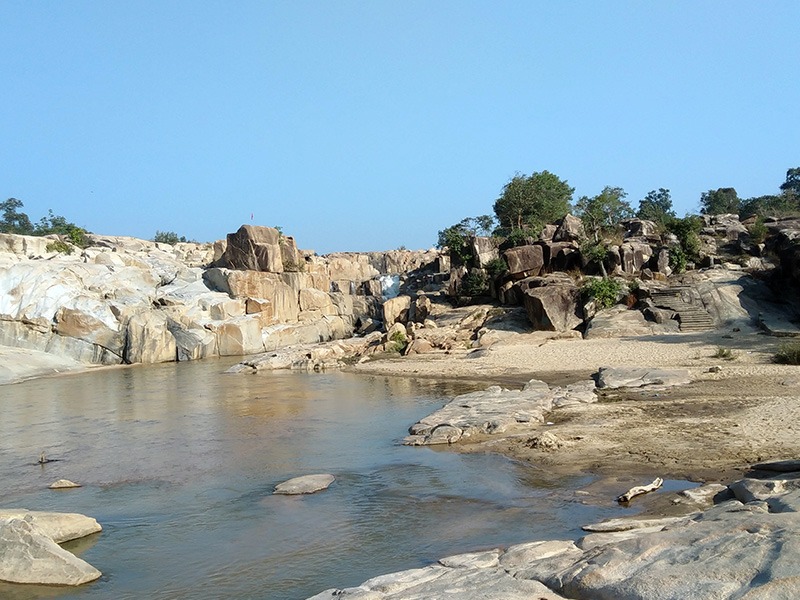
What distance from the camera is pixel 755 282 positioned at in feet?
101

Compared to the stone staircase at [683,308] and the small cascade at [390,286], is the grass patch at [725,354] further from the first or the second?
the small cascade at [390,286]

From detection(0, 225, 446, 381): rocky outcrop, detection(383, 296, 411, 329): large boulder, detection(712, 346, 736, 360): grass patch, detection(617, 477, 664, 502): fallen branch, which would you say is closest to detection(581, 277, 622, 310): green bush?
detection(712, 346, 736, 360): grass patch

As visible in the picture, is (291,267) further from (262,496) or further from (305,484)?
(262,496)

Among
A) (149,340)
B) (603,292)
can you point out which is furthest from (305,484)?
(149,340)

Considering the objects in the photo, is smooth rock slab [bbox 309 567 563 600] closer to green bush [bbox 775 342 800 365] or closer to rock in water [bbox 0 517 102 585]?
rock in water [bbox 0 517 102 585]

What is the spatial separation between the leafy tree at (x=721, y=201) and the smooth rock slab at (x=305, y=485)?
5506 centimetres

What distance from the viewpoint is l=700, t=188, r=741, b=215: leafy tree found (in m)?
59.8

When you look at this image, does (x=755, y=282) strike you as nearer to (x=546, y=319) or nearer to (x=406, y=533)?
(x=546, y=319)

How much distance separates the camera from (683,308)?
29.5 m

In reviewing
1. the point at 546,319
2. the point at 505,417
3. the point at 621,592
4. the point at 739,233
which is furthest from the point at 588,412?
the point at 739,233

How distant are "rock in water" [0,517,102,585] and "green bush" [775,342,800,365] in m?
17.2

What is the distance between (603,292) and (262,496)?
23308mm

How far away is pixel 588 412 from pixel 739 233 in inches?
1048

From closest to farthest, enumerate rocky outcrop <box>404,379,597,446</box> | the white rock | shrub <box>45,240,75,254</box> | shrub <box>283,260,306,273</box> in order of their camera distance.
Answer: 1. the white rock
2. rocky outcrop <box>404,379,597,446</box>
3. shrub <box>45,240,75,254</box>
4. shrub <box>283,260,306,273</box>
